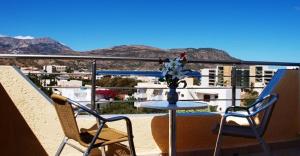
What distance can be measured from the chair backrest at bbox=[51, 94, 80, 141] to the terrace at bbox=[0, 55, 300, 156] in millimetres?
728

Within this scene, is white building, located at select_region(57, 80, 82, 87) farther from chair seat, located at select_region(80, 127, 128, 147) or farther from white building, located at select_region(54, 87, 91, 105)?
chair seat, located at select_region(80, 127, 128, 147)

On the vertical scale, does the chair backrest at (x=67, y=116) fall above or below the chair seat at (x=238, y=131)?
above

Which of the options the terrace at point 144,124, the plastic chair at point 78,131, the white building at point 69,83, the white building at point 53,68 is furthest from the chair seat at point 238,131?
the white building at point 53,68

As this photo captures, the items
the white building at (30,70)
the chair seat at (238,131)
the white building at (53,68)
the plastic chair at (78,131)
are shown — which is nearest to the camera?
the plastic chair at (78,131)

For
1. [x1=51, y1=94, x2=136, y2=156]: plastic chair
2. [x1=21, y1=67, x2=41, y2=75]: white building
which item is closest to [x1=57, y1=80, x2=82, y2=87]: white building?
[x1=21, y1=67, x2=41, y2=75]: white building

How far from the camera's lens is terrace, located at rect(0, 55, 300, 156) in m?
3.59

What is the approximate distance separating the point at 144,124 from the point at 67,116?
129cm

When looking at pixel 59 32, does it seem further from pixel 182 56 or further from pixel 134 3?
pixel 182 56

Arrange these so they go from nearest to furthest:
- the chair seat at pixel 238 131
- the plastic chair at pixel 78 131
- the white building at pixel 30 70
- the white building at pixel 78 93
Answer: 1. the plastic chair at pixel 78 131
2. the chair seat at pixel 238 131
3. the white building at pixel 30 70
4. the white building at pixel 78 93

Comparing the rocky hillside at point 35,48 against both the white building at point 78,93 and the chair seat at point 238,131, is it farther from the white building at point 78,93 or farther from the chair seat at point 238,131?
the chair seat at point 238,131

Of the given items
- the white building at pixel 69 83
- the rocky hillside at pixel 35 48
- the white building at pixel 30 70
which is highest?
the rocky hillside at pixel 35 48

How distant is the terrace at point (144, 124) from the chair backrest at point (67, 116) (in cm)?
73

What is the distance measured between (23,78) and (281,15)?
91.6ft

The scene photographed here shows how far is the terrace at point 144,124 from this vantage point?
3588 mm
